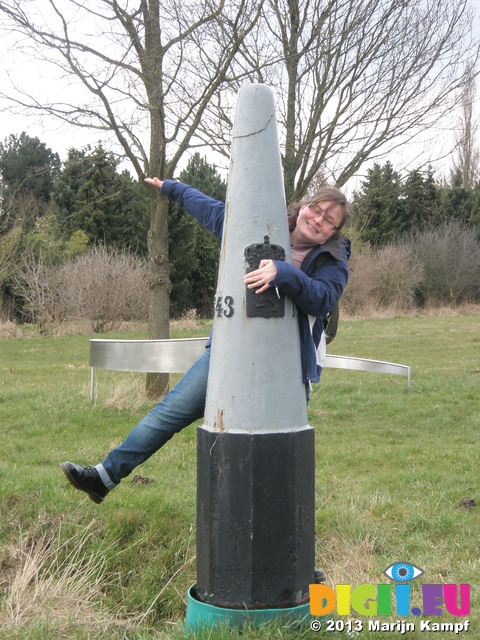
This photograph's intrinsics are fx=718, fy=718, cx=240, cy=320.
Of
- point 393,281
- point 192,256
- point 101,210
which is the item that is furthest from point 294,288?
point 101,210

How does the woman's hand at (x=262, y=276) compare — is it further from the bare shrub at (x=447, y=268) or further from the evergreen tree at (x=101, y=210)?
the bare shrub at (x=447, y=268)

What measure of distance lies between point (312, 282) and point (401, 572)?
5.02 feet

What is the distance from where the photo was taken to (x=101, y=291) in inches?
928

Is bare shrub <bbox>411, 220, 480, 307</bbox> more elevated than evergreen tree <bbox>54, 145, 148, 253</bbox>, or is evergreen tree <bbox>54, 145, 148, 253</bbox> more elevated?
evergreen tree <bbox>54, 145, 148, 253</bbox>

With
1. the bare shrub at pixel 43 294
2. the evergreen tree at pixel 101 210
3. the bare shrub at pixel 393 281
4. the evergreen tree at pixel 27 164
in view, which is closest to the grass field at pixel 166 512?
the bare shrub at pixel 43 294

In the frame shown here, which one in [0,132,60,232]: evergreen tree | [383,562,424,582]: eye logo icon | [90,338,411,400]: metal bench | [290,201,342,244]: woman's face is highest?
[0,132,60,232]: evergreen tree

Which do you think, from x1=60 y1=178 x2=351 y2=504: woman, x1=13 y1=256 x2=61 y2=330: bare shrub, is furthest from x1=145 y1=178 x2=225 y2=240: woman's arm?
x1=13 y1=256 x2=61 y2=330: bare shrub

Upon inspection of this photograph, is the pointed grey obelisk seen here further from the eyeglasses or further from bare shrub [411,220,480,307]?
bare shrub [411,220,480,307]

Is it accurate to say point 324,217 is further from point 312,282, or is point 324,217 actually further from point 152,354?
point 152,354

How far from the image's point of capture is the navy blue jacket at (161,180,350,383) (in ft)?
9.26

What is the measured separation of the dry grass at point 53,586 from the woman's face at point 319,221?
1.92 metres

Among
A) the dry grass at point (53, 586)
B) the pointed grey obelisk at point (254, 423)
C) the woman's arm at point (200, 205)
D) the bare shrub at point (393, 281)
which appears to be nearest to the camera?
the pointed grey obelisk at point (254, 423)

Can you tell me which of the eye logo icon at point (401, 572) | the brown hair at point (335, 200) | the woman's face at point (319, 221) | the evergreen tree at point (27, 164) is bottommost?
the eye logo icon at point (401, 572)

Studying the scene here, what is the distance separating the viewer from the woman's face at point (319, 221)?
3109 millimetres
